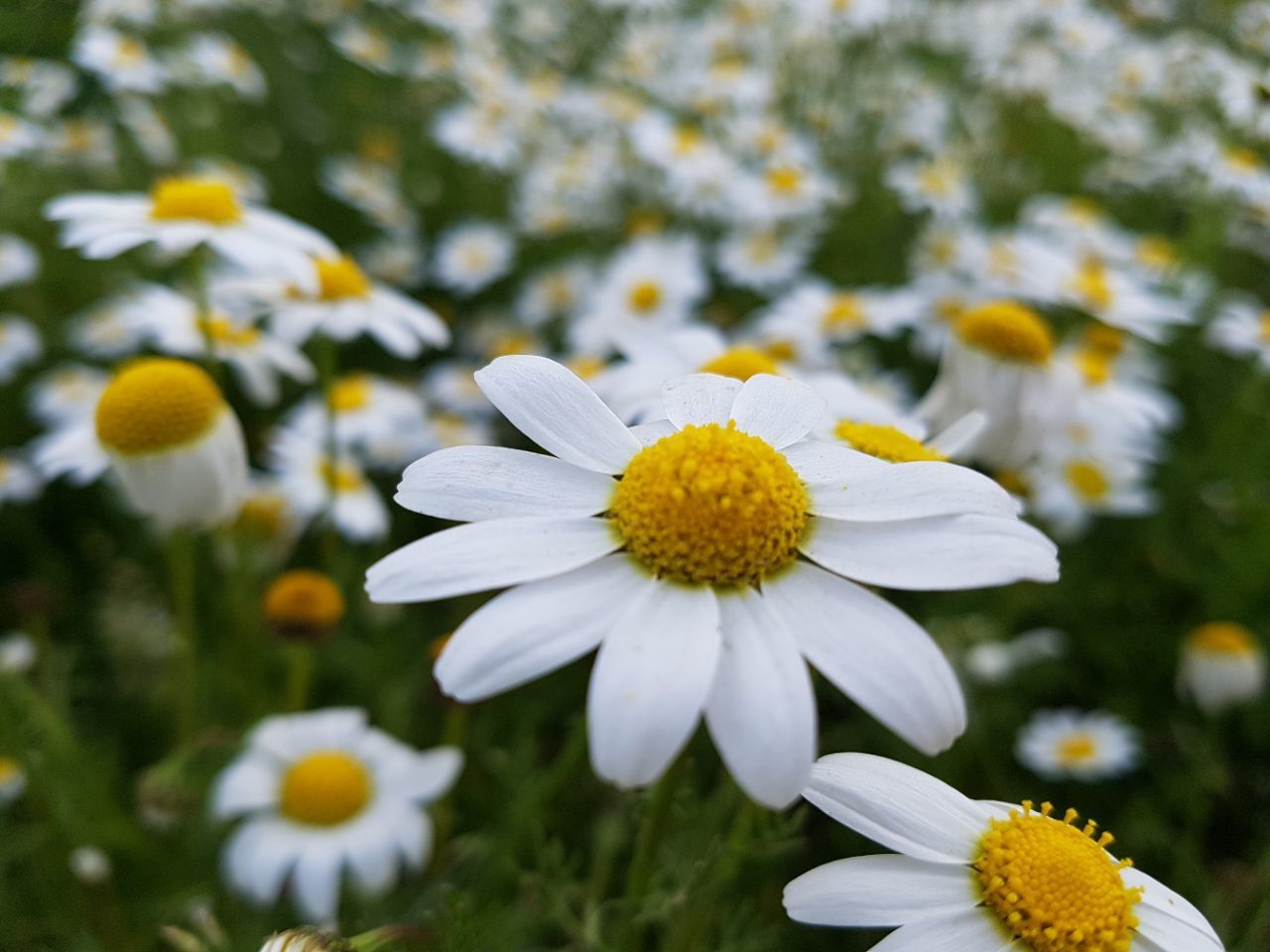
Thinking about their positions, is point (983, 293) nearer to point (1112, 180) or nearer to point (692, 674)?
point (1112, 180)

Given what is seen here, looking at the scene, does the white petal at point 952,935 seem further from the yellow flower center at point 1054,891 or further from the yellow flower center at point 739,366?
the yellow flower center at point 739,366

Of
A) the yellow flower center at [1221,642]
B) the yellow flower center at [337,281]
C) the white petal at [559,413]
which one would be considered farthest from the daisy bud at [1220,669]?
the yellow flower center at [337,281]

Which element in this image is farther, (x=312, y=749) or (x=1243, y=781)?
(x=1243, y=781)

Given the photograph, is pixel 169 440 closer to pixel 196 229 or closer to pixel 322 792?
pixel 196 229

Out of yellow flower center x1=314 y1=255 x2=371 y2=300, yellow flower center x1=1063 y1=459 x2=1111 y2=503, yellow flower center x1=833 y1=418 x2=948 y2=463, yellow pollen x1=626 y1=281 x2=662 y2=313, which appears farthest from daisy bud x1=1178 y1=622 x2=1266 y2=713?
yellow flower center x1=314 y1=255 x2=371 y2=300

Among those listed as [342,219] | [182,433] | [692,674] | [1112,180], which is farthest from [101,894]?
[1112,180]
